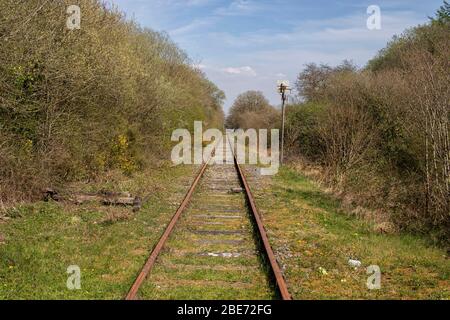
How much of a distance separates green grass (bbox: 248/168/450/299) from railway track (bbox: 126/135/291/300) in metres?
0.31

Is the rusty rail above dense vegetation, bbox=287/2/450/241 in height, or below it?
below

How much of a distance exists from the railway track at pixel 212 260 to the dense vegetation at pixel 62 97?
385 centimetres

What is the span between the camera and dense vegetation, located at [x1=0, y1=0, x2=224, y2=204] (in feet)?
32.1

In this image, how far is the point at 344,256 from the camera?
25.2ft

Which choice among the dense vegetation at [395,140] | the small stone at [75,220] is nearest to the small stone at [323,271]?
the dense vegetation at [395,140]

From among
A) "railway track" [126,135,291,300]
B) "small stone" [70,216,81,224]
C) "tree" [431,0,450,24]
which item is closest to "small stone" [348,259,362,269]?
"railway track" [126,135,291,300]

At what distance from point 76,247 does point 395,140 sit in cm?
1356

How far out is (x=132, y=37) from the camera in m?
21.8

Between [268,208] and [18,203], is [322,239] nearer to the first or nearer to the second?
[268,208]

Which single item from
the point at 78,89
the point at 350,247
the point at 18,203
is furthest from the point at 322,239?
the point at 78,89

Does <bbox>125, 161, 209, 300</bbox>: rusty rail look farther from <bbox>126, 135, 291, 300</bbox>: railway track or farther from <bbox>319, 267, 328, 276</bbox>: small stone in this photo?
<bbox>319, 267, 328, 276</bbox>: small stone

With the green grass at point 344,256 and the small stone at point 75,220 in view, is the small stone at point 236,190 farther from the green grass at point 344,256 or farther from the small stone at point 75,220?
the small stone at point 75,220

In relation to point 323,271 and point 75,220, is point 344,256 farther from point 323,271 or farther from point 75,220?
point 75,220
